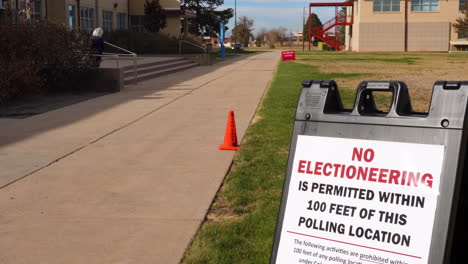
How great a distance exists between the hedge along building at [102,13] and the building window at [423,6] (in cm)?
2688

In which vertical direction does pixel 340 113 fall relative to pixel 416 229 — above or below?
above

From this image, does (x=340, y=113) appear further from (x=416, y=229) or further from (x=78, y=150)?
(x=78, y=150)

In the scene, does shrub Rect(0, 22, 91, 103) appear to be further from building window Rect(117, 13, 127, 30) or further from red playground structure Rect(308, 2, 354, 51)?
red playground structure Rect(308, 2, 354, 51)

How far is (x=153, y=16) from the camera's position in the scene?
160 ft

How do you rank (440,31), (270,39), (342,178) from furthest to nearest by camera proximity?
(270,39), (440,31), (342,178)

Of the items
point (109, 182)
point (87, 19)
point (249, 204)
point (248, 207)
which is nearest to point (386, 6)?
point (87, 19)

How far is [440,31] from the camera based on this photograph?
65.7m

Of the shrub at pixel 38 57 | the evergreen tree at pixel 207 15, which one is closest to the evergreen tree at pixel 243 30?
the evergreen tree at pixel 207 15

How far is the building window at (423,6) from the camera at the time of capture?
65.9 meters

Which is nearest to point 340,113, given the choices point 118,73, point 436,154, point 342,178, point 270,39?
point 342,178

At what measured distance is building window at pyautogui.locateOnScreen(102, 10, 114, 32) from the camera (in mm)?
43094

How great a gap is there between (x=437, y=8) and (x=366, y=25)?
7821 mm

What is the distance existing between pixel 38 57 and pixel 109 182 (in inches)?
419

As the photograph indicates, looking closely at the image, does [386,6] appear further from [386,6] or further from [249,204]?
[249,204]
